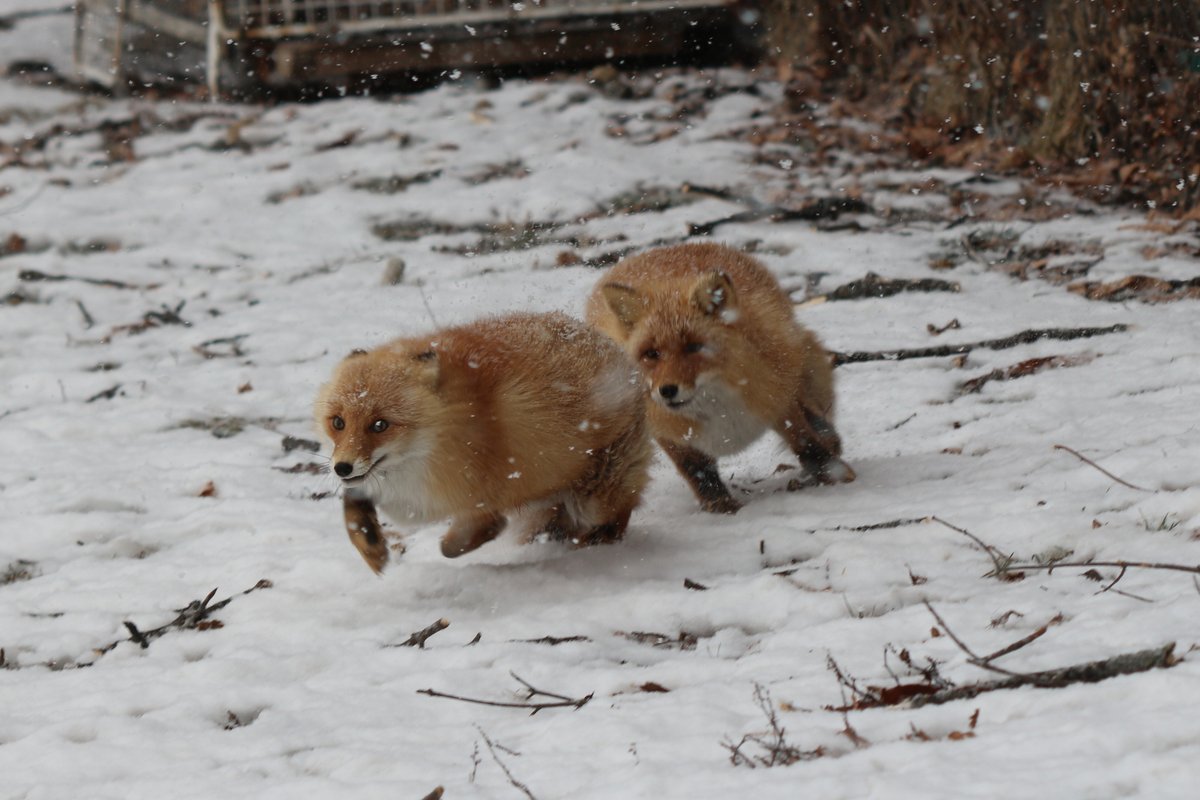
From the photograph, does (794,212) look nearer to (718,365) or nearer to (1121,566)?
(718,365)

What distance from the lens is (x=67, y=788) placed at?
3234 millimetres

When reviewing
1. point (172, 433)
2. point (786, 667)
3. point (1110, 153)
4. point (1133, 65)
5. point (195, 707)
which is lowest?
point (172, 433)

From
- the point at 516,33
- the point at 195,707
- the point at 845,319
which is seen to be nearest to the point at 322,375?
the point at 845,319

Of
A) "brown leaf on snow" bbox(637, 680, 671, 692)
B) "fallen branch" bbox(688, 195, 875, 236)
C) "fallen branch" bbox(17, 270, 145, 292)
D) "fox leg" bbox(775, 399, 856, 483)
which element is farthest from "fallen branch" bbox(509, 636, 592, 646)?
"fallen branch" bbox(17, 270, 145, 292)

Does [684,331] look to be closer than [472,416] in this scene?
No

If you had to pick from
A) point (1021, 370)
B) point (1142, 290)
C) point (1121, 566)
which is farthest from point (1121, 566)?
point (1142, 290)

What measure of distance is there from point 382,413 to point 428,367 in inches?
9.1

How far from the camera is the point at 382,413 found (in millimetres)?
4184

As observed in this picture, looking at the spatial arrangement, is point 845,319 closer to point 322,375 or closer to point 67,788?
point 322,375

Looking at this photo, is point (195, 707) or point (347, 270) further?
point (347, 270)

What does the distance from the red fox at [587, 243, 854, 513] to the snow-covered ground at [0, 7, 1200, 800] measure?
0.83 ft

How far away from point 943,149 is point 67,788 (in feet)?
30.2

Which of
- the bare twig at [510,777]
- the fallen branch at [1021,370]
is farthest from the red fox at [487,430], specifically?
the fallen branch at [1021,370]

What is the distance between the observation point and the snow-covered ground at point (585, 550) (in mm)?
3053
